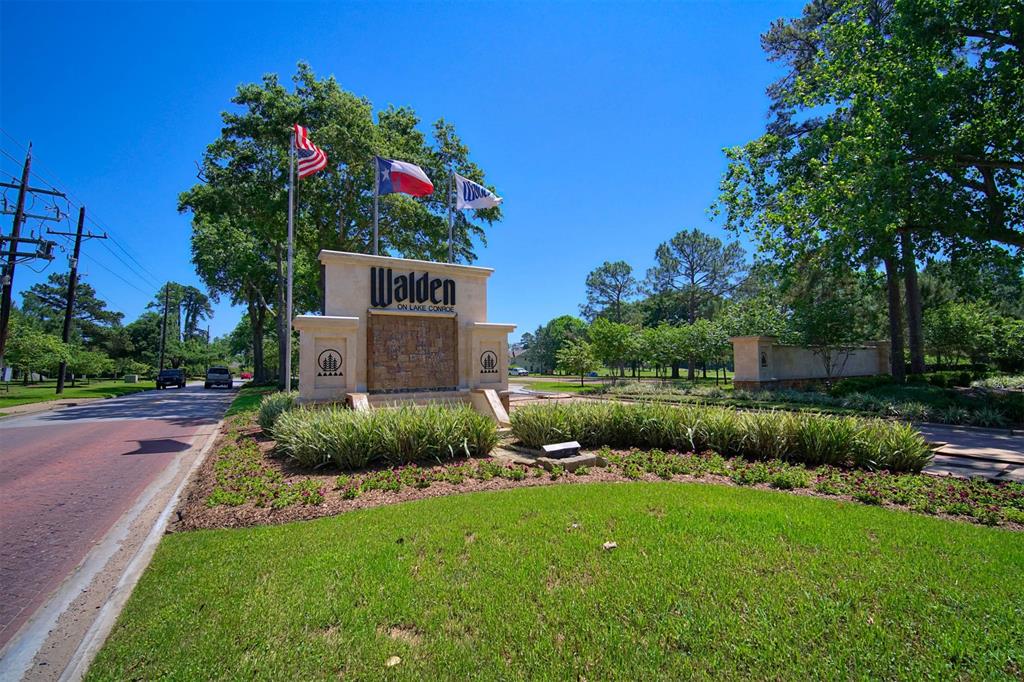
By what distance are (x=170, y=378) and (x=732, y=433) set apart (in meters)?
44.8

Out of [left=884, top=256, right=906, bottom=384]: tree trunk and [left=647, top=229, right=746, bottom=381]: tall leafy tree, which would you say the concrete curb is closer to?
[left=884, top=256, right=906, bottom=384]: tree trunk

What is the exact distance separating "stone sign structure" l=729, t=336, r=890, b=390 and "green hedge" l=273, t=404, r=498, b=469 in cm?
1670

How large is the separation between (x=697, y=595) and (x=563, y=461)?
425 cm

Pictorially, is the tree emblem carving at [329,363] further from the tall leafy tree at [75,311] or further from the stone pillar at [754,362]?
the tall leafy tree at [75,311]

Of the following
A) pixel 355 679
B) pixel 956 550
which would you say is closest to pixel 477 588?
pixel 355 679

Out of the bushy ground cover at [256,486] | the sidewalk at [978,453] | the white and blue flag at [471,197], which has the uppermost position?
the white and blue flag at [471,197]

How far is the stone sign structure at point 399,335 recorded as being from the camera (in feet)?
38.7

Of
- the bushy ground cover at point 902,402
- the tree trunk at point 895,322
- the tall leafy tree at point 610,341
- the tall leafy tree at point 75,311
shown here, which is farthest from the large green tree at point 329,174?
the tall leafy tree at point 75,311

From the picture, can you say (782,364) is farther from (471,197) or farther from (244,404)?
(244,404)

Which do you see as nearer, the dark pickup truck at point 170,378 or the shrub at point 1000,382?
the shrub at point 1000,382

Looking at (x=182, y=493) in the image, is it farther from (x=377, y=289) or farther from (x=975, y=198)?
(x=975, y=198)

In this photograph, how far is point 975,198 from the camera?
14.0 m

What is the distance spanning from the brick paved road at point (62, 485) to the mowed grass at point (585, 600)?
3.68 ft

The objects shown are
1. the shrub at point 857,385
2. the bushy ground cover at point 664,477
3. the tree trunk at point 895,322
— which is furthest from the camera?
the tree trunk at point 895,322
